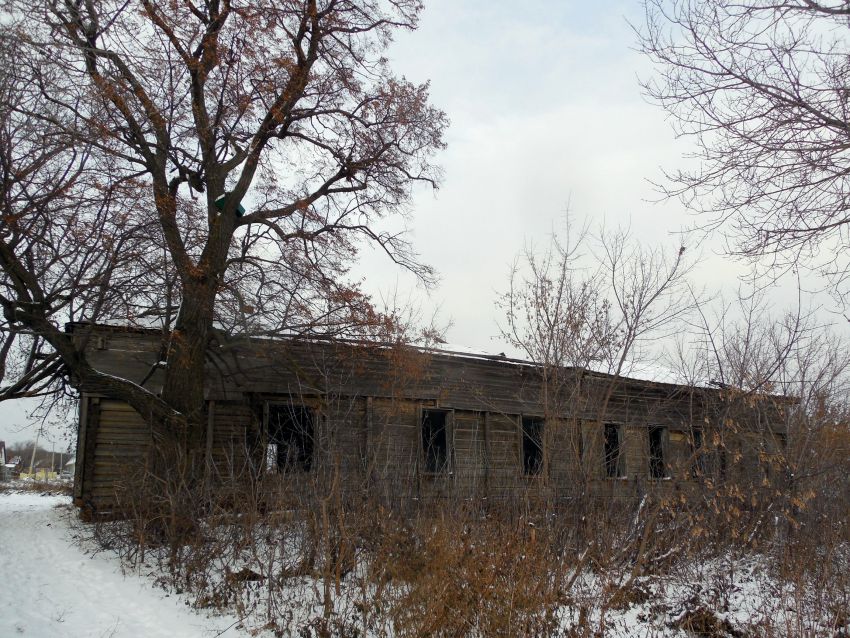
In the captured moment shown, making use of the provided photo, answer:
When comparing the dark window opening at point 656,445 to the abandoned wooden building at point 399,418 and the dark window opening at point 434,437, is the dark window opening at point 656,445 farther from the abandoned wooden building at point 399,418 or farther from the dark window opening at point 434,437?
the dark window opening at point 434,437

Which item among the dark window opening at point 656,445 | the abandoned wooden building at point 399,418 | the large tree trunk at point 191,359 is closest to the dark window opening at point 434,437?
the abandoned wooden building at point 399,418

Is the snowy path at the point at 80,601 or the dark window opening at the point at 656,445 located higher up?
the dark window opening at the point at 656,445

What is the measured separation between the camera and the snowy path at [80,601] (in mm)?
7824

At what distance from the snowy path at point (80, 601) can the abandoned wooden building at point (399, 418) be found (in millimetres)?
1351

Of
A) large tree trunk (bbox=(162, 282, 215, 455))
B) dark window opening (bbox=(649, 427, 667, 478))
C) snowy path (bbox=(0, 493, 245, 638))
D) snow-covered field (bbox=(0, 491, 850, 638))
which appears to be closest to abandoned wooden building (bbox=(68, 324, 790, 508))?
large tree trunk (bbox=(162, 282, 215, 455))

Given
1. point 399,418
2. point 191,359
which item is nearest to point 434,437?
point 399,418

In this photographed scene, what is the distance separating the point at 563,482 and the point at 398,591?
200 inches

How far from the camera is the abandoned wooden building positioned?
38.6 ft

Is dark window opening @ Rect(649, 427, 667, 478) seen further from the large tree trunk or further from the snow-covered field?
the large tree trunk

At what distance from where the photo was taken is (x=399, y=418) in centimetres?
1623

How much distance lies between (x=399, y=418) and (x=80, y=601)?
8.59 metres

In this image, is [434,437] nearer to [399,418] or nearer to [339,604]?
[399,418]

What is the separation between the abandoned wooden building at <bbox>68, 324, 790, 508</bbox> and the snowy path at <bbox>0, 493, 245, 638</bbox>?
135cm

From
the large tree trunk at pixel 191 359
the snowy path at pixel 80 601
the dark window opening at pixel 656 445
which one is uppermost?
the large tree trunk at pixel 191 359
